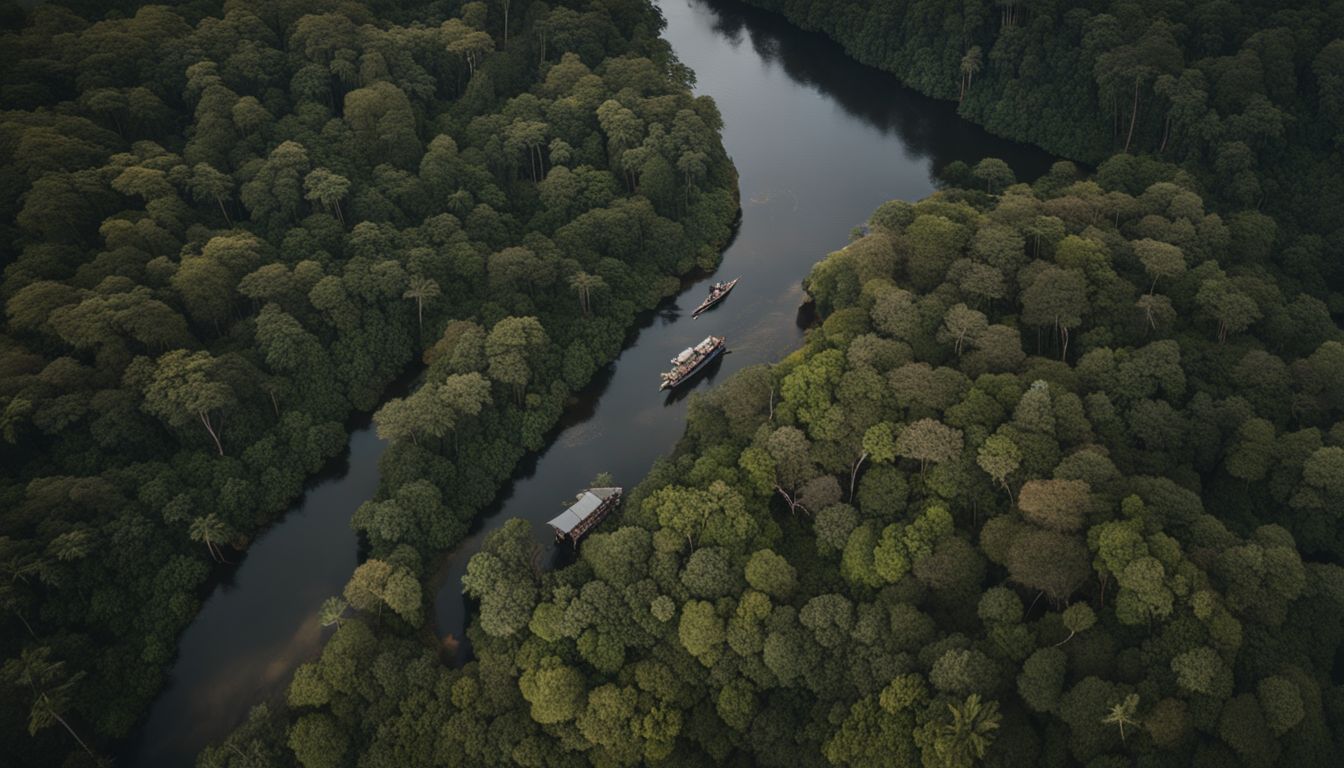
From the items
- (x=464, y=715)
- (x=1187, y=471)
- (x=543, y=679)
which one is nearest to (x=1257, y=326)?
(x=1187, y=471)

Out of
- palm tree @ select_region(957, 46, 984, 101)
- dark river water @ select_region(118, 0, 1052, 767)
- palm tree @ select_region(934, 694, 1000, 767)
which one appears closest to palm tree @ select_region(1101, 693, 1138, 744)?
palm tree @ select_region(934, 694, 1000, 767)

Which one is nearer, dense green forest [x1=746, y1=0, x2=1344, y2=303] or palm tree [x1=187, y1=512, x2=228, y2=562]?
palm tree [x1=187, y1=512, x2=228, y2=562]

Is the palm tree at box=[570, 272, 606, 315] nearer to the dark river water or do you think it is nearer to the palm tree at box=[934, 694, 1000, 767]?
the dark river water

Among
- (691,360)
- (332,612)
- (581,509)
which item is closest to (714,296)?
(691,360)

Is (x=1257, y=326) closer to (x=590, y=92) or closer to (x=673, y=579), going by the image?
(x=673, y=579)

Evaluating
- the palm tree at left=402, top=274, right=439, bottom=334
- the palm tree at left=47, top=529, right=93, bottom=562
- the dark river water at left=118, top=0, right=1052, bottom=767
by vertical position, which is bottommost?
the dark river water at left=118, top=0, right=1052, bottom=767

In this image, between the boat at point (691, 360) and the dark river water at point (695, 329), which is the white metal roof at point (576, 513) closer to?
the dark river water at point (695, 329)
